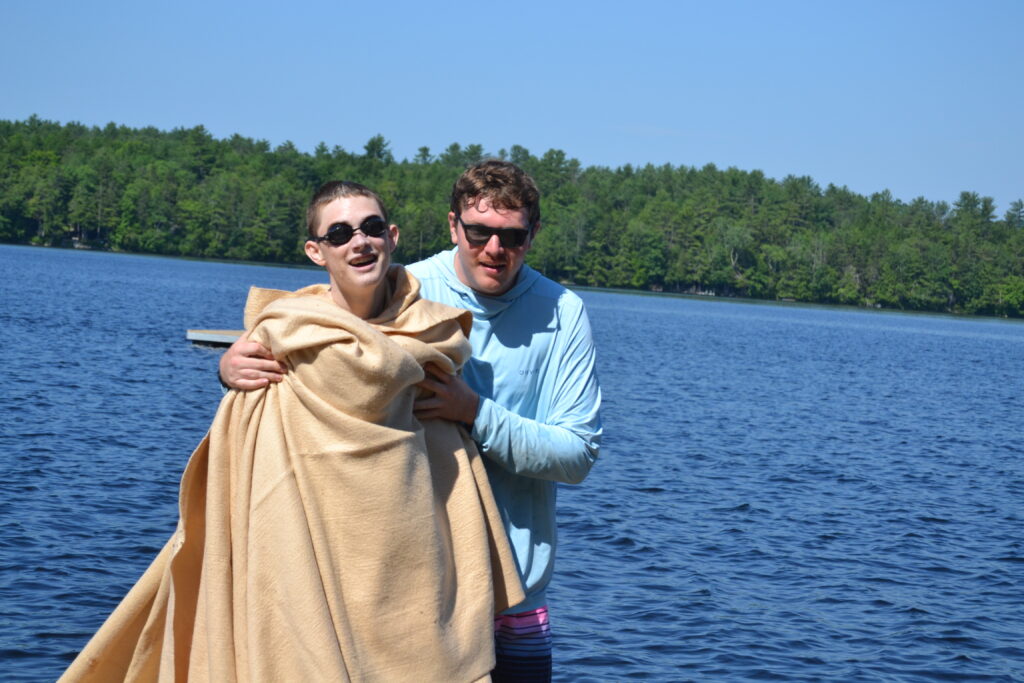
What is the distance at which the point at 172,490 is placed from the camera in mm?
15336

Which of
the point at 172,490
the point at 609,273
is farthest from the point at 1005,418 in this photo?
the point at 609,273

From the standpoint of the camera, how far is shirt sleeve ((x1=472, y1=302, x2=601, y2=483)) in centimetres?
339

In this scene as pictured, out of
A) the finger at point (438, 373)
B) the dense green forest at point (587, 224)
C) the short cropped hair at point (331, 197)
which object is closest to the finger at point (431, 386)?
the finger at point (438, 373)

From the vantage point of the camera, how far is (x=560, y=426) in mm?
3650

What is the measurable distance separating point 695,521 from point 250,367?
46.6 ft

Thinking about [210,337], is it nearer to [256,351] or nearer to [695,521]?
[695,521]

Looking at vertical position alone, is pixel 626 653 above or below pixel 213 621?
below

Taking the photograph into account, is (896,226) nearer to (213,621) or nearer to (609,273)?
(609,273)

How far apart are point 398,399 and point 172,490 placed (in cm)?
1300

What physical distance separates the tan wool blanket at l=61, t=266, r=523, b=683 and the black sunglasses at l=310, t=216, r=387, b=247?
16 cm

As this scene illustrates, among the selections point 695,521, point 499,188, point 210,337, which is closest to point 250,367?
point 499,188

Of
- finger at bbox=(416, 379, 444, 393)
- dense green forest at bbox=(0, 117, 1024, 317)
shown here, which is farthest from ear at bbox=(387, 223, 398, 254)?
dense green forest at bbox=(0, 117, 1024, 317)

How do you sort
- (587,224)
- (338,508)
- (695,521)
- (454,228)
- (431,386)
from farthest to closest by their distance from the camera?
(587,224)
(695,521)
(454,228)
(431,386)
(338,508)

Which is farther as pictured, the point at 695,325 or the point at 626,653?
the point at 695,325
